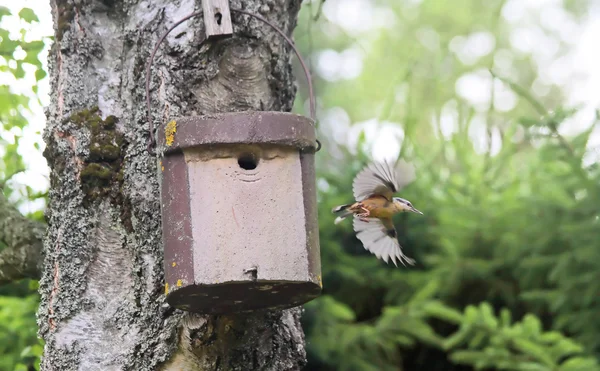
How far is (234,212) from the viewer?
223 cm

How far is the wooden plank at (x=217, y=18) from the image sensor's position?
2.47m

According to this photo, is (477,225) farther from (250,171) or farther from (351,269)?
(250,171)

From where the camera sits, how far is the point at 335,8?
11883mm

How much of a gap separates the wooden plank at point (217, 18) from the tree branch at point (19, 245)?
3.08 feet

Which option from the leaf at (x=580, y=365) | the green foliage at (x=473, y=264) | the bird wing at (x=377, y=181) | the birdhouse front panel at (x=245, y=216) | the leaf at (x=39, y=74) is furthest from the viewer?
the green foliage at (x=473, y=264)

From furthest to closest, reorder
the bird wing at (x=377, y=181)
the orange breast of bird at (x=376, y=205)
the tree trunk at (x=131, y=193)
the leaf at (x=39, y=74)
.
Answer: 1. the leaf at (x=39, y=74)
2. the orange breast of bird at (x=376, y=205)
3. the bird wing at (x=377, y=181)
4. the tree trunk at (x=131, y=193)

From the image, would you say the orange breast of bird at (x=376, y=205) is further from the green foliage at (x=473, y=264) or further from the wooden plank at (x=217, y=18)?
the green foliage at (x=473, y=264)

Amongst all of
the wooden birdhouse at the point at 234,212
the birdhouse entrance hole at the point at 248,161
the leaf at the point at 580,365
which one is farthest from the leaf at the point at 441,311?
the birdhouse entrance hole at the point at 248,161

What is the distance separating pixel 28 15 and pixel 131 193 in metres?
1.03

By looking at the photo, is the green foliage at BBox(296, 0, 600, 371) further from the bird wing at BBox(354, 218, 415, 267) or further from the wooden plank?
the wooden plank

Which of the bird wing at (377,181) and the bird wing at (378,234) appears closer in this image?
the bird wing at (377,181)

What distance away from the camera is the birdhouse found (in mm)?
2197

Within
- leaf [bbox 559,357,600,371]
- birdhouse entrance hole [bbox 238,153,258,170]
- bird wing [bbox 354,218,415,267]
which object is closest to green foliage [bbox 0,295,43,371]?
bird wing [bbox 354,218,415,267]

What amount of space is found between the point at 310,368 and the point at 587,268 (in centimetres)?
150
